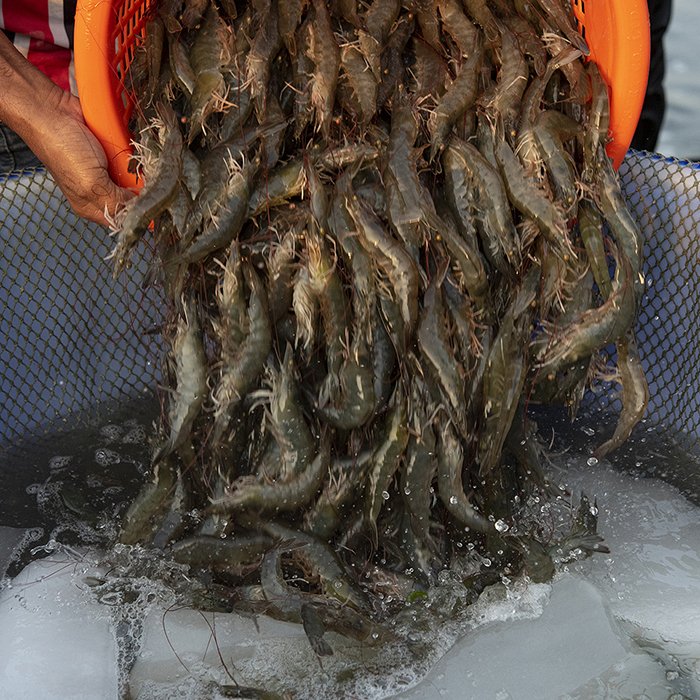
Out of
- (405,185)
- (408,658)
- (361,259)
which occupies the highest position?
(405,185)

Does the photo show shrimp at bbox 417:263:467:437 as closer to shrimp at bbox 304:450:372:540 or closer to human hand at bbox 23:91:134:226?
shrimp at bbox 304:450:372:540

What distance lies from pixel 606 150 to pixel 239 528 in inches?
37.5

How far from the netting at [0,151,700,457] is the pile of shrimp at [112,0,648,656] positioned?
0.44 meters

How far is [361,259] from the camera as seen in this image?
1.01 meters

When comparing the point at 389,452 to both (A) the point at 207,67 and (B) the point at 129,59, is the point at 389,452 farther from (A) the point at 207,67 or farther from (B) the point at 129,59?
(B) the point at 129,59

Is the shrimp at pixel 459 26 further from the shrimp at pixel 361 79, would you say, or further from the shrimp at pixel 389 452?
the shrimp at pixel 389 452

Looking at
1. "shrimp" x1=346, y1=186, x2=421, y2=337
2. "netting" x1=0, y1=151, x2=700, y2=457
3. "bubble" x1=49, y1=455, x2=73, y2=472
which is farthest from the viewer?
"bubble" x1=49, y1=455, x2=73, y2=472

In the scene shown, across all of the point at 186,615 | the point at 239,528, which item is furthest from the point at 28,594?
the point at 239,528

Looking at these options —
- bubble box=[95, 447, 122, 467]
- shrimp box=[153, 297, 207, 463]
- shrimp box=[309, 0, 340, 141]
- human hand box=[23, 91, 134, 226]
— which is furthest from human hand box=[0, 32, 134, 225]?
bubble box=[95, 447, 122, 467]

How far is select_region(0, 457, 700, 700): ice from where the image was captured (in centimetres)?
104

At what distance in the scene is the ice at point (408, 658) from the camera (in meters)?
1.04

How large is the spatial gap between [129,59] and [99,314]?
0.65m

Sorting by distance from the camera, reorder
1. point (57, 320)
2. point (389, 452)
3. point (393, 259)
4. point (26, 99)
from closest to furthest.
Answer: point (393, 259)
point (389, 452)
point (26, 99)
point (57, 320)

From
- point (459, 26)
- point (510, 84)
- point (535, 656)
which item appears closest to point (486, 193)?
point (510, 84)
